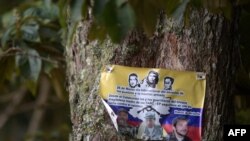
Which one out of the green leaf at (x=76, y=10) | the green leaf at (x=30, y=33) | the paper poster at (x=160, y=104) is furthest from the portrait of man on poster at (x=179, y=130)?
the green leaf at (x=30, y=33)

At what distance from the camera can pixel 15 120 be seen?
478 centimetres

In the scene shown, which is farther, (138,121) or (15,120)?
(15,120)

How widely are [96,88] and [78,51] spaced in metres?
0.12

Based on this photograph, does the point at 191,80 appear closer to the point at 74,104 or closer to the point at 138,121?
the point at 138,121

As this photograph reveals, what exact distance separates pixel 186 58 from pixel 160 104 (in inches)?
4.6

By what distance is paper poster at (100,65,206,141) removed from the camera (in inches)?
57.4

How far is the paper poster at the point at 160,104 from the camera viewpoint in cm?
146

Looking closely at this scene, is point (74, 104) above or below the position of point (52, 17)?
below

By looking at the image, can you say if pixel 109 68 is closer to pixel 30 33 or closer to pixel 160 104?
pixel 160 104

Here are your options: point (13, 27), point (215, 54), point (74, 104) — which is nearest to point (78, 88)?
point (74, 104)

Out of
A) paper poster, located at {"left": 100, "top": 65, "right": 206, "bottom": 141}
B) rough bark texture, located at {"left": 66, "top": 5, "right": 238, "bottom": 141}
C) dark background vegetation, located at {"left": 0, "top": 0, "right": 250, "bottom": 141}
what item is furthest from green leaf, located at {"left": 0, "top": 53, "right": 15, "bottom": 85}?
paper poster, located at {"left": 100, "top": 65, "right": 206, "bottom": 141}

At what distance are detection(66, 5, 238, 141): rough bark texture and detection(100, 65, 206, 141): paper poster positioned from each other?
0.02m

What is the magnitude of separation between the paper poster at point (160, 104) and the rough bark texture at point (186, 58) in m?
0.02

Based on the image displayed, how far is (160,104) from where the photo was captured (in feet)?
4.80
